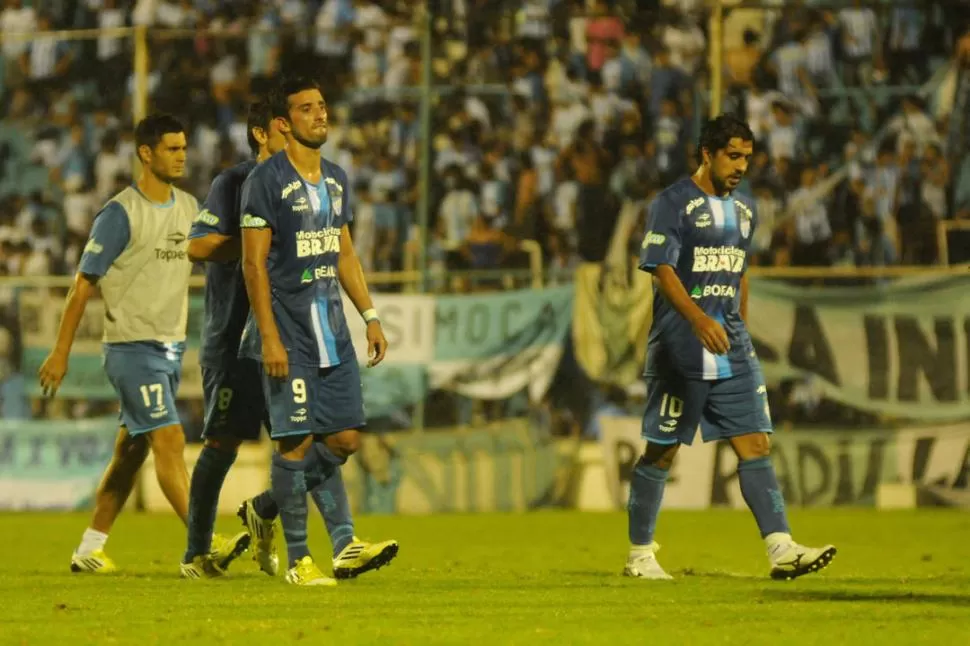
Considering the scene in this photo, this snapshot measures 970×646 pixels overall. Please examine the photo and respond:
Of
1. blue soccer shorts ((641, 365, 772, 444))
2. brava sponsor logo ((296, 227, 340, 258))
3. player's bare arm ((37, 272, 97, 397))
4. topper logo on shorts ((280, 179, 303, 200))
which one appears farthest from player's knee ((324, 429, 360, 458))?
player's bare arm ((37, 272, 97, 397))

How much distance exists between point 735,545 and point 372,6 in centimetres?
1064

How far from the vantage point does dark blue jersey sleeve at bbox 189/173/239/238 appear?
29.9 feet

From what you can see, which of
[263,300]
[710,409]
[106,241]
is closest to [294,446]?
[263,300]

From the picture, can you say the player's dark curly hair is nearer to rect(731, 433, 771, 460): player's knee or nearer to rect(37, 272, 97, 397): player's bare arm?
rect(37, 272, 97, 397): player's bare arm

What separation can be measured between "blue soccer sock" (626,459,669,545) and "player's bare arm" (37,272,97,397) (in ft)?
10.2

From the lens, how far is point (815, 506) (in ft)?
51.8

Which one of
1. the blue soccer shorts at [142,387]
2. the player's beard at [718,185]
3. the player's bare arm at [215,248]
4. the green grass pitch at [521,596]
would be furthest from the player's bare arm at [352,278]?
the player's beard at [718,185]

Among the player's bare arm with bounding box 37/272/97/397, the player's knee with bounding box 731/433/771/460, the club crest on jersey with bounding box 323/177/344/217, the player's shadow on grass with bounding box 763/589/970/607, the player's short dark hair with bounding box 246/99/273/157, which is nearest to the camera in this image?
the player's shadow on grass with bounding box 763/589/970/607

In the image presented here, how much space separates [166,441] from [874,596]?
3.93 m

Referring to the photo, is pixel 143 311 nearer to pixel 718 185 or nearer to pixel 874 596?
pixel 718 185

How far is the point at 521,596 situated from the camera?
8.57 m

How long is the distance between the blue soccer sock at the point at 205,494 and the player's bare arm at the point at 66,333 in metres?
1.01

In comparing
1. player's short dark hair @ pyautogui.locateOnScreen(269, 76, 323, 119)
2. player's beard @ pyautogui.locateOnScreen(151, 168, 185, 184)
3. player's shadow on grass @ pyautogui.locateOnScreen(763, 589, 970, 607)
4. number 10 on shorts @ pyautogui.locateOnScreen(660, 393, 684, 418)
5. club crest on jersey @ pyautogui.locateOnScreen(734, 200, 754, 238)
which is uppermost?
player's short dark hair @ pyautogui.locateOnScreen(269, 76, 323, 119)

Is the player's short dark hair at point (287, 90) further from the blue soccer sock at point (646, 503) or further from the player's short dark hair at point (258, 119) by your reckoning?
the blue soccer sock at point (646, 503)
